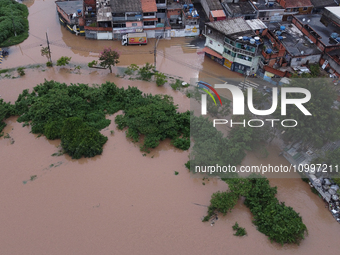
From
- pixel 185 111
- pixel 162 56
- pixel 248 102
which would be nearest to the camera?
pixel 248 102

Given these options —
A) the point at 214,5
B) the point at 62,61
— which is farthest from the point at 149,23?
the point at 62,61

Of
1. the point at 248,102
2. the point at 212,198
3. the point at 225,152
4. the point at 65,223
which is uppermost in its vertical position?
the point at 248,102

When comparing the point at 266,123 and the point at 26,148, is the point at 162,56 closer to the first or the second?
the point at 266,123

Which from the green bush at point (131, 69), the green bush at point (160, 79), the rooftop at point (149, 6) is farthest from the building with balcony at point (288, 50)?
the rooftop at point (149, 6)

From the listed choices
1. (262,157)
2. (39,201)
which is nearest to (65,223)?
(39,201)

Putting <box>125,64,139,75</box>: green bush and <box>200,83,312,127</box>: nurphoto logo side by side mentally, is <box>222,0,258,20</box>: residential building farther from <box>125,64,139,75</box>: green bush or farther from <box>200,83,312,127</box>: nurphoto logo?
<box>125,64,139,75</box>: green bush

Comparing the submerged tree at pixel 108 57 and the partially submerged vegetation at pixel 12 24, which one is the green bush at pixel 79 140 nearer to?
the submerged tree at pixel 108 57

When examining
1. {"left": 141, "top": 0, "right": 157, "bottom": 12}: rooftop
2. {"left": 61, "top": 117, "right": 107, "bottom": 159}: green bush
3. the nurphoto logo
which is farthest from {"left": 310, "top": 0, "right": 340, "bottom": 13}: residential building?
{"left": 61, "top": 117, "right": 107, "bottom": 159}: green bush
